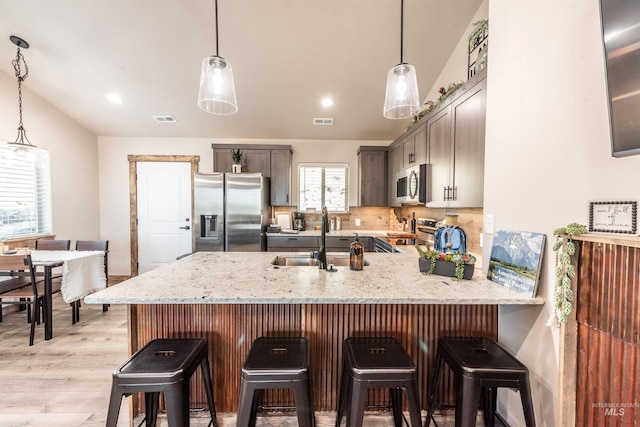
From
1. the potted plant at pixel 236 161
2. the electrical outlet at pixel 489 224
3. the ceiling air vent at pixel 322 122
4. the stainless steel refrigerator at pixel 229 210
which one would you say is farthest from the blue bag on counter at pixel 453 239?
the potted plant at pixel 236 161

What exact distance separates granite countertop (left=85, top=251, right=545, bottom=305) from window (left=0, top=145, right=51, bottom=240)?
2950mm

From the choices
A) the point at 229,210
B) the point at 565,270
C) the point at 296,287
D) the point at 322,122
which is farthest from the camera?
the point at 322,122

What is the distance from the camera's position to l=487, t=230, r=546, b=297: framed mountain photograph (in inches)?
48.8

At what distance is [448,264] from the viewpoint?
60.7 inches

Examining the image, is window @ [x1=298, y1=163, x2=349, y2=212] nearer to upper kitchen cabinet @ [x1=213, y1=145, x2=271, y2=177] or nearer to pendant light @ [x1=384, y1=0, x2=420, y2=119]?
upper kitchen cabinet @ [x1=213, y1=145, x2=271, y2=177]

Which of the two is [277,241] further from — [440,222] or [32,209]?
[32,209]

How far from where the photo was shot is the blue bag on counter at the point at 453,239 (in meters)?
1.78

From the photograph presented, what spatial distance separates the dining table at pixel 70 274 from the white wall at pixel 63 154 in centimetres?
120

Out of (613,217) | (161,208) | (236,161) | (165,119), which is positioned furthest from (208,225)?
(613,217)

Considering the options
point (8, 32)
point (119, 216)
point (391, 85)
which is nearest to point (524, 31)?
point (391, 85)

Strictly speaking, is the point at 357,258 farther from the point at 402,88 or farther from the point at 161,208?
the point at 161,208

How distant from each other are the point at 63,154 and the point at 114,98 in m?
1.26

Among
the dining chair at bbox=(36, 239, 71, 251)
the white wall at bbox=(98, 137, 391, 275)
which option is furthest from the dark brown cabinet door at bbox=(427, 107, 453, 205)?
the dining chair at bbox=(36, 239, 71, 251)

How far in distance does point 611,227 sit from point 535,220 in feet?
1.14
